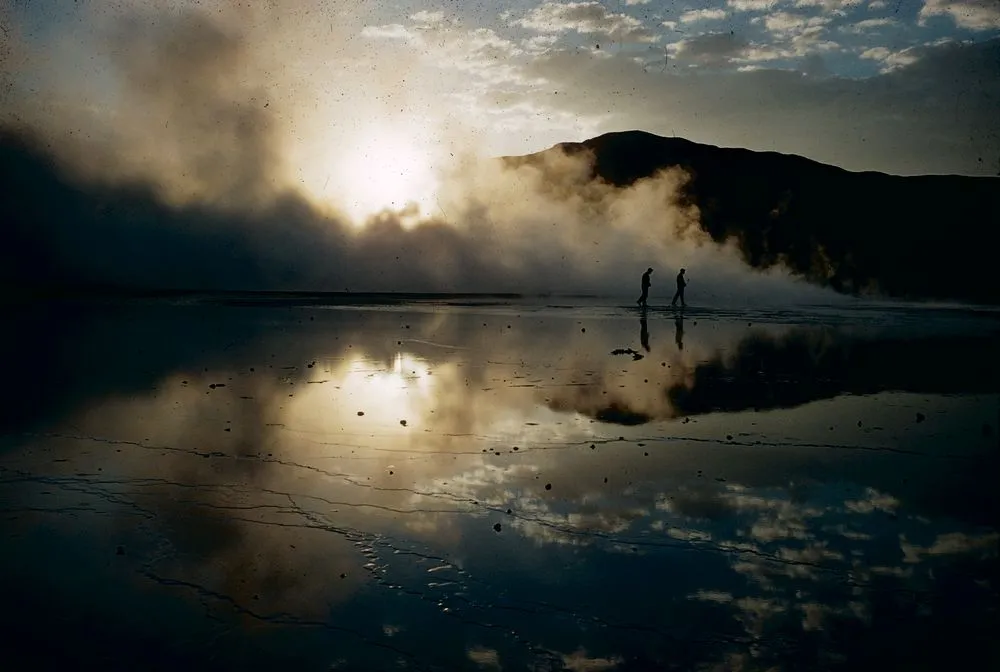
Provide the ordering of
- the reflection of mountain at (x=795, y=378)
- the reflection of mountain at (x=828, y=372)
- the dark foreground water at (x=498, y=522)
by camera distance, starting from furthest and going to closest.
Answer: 1. the reflection of mountain at (x=828, y=372)
2. the reflection of mountain at (x=795, y=378)
3. the dark foreground water at (x=498, y=522)

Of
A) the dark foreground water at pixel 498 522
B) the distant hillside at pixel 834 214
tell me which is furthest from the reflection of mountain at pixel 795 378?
the distant hillside at pixel 834 214

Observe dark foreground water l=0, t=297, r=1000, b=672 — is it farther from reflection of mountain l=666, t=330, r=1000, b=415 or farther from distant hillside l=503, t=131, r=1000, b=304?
distant hillside l=503, t=131, r=1000, b=304

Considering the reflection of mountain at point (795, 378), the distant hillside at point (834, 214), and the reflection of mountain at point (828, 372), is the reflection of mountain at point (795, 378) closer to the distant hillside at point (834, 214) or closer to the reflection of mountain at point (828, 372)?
the reflection of mountain at point (828, 372)

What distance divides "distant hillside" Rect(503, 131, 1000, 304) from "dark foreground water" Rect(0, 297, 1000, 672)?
91104mm

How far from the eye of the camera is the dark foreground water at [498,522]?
18.1 feet

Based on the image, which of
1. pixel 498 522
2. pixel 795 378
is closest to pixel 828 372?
pixel 795 378

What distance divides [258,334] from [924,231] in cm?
14732

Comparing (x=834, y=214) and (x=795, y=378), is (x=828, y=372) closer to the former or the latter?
(x=795, y=378)

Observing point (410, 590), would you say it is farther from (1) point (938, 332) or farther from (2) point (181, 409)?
(1) point (938, 332)

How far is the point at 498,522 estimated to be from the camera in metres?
8.18

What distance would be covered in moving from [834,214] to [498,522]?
162m

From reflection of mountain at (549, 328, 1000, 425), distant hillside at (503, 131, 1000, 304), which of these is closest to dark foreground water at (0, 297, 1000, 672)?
reflection of mountain at (549, 328, 1000, 425)

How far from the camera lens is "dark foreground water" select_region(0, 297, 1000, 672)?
5.53 metres

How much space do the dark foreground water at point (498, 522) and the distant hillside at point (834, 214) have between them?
299ft
